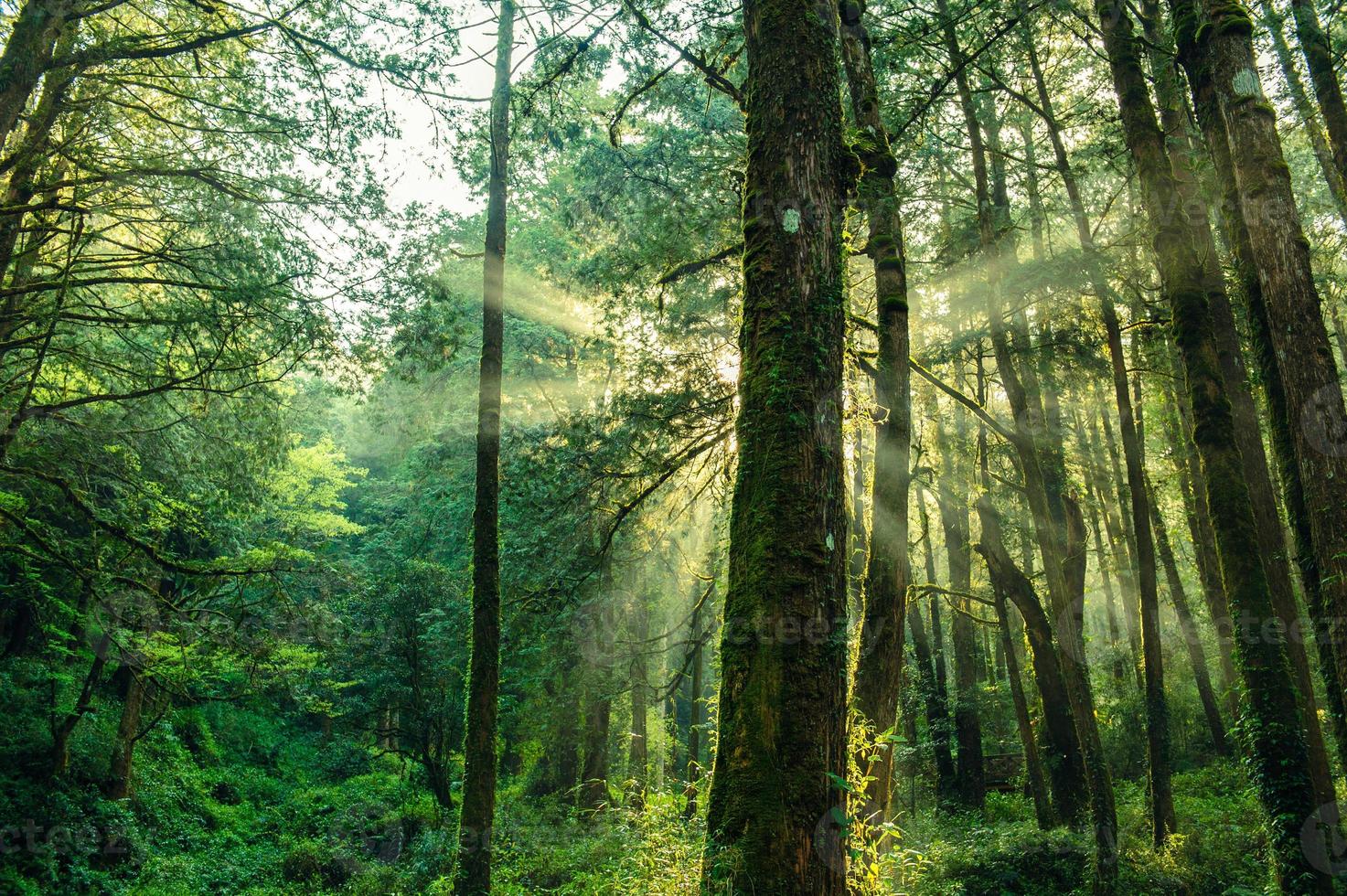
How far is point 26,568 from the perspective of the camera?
9930mm

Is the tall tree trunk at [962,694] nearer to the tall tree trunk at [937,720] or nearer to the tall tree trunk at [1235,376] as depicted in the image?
the tall tree trunk at [937,720]

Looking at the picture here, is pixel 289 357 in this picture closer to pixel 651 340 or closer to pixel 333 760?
pixel 651 340

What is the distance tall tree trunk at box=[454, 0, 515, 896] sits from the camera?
27.3 feet

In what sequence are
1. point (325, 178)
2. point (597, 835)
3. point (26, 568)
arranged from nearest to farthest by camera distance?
1. point (325, 178)
2. point (26, 568)
3. point (597, 835)

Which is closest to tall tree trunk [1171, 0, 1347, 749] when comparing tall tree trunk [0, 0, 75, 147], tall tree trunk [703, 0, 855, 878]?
tall tree trunk [703, 0, 855, 878]

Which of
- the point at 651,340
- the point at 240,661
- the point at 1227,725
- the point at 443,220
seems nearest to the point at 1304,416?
the point at 651,340

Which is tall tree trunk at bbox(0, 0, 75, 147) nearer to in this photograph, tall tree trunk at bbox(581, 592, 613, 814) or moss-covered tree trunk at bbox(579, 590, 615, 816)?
moss-covered tree trunk at bbox(579, 590, 615, 816)

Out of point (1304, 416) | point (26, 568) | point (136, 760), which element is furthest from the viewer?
point (136, 760)

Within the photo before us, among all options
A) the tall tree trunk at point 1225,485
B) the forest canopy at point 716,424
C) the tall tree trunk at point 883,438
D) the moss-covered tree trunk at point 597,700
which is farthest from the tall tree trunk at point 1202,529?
the moss-covered tree trunk at point 597,700

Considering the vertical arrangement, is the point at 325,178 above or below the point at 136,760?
above

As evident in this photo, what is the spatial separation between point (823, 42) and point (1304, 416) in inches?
175

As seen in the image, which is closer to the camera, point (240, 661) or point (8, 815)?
point (240, 661)

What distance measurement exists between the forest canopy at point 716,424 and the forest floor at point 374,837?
13 cm

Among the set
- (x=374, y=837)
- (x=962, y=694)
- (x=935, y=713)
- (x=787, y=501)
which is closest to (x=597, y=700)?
(x=374, y=837)
